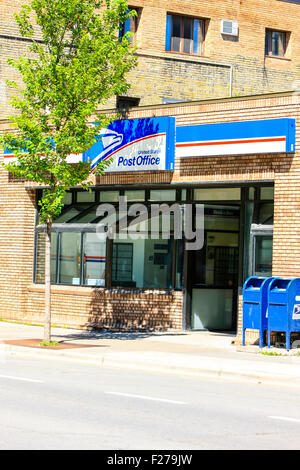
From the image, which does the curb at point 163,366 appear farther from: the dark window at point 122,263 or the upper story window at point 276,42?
the upper story window at point 276,42

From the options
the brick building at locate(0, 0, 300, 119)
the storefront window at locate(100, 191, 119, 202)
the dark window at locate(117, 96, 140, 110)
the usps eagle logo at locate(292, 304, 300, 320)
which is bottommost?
the usps eagle logo at locate(292, 304, 300, 320)

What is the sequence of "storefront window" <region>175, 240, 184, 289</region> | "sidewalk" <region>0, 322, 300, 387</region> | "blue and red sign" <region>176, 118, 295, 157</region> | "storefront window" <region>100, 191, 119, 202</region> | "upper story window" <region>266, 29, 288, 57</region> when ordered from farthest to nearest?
"upper story window" <region>266, 29, 288, 57</region>
"storefront window" <region>100, 191, 119, 202</region>
"storefront window" <region>175, 240, 184, 289</region>
"blue and red sign" <region>176, 118, 295, 157</region>
"sidewalk" <region>0, 322, 300, 387</region>

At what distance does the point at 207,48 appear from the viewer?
2981 centimetres

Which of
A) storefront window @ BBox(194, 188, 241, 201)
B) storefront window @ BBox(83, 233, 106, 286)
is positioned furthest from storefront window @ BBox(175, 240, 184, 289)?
storefront window @ BBox(83, 233, 106, 286)

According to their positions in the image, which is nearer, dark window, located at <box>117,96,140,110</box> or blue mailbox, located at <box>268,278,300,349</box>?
blue mailbox, located at <box>268,278,300,349</box>

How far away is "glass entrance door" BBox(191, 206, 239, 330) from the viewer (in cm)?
2064

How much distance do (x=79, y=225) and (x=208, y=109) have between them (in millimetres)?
5167

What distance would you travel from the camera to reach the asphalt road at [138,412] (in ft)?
26.4

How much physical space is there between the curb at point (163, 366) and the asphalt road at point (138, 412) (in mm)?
223

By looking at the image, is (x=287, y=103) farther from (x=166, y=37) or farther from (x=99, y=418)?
(x=166, y=37)

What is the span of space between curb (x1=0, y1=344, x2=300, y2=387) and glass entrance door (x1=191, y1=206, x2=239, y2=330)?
5036 mm

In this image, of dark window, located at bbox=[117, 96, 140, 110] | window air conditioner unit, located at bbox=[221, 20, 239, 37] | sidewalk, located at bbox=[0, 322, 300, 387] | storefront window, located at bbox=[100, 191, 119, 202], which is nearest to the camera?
sidewalk, located at bbox=[0, 322, 300, 387]

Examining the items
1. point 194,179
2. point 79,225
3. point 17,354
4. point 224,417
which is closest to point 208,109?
point 194,179

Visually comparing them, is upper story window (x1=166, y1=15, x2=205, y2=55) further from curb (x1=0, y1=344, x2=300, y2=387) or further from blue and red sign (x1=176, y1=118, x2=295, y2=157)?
curb (x1=0, y1=344, x2=300, y2=387)
